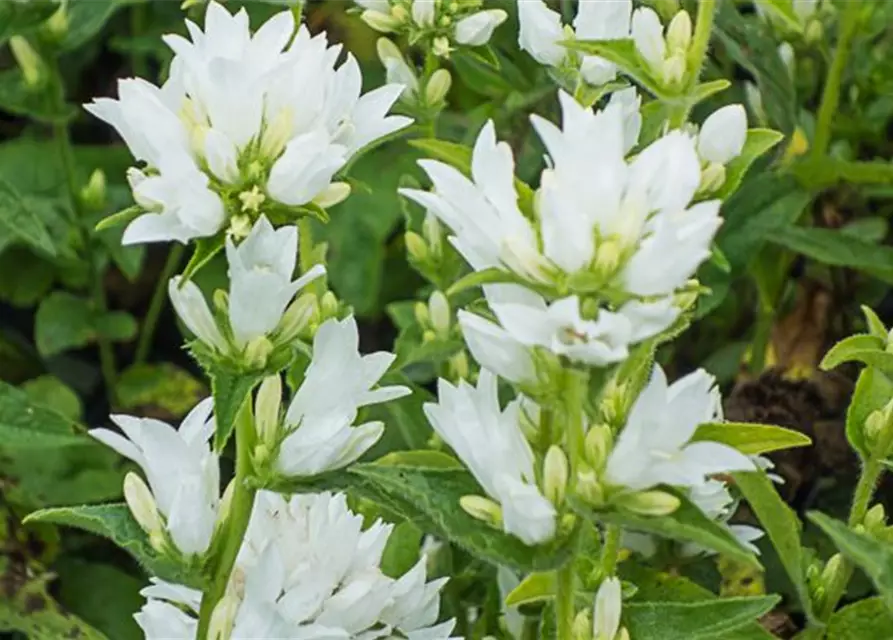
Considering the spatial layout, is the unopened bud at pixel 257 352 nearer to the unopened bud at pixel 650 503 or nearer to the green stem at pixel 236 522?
the green stem at pixel 236 522

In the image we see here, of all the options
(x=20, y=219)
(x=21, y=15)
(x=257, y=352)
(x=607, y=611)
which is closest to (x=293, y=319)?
(x=257, y=352)

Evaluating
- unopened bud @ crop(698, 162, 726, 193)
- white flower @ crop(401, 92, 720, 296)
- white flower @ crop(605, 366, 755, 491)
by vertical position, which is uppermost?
white flower @ crop(401, 92, 720, 296)

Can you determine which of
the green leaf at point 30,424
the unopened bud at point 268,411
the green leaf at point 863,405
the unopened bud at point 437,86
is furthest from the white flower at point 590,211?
the green leaf at point 30,424

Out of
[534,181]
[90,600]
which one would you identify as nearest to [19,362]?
[90,600]

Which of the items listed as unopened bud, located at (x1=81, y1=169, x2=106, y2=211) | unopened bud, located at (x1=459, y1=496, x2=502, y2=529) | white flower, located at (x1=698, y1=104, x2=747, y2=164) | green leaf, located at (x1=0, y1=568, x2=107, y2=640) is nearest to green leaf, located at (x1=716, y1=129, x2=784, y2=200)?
white flower, located at (x1=698, y1=104, x2=747, y2=164)

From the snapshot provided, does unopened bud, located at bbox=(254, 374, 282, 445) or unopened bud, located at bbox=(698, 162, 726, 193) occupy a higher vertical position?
unopened bud, located at bbox=(698, 162, 726, 193)

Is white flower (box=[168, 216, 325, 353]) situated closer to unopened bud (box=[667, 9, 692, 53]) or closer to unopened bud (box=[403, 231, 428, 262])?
unopened bud (box=[667, 9, 692, 53])

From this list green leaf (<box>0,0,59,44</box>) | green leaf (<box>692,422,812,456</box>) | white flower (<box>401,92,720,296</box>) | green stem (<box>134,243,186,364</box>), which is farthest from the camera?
green stem (<box>134,243,186,364</box>)

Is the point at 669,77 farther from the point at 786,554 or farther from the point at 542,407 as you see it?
the point at 786,554
